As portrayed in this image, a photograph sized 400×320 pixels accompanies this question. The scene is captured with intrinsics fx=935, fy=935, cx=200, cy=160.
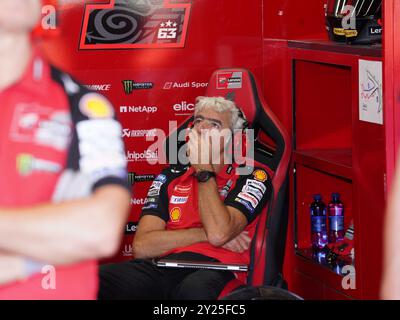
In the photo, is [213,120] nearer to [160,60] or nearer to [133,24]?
[160,60]

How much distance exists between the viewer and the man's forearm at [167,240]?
3859mm

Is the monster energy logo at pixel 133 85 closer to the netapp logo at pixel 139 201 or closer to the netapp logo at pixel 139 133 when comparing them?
the netapp logo at pixel 139 133

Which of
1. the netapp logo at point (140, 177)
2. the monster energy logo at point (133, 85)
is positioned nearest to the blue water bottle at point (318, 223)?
the netapp logo at point (140, 177)

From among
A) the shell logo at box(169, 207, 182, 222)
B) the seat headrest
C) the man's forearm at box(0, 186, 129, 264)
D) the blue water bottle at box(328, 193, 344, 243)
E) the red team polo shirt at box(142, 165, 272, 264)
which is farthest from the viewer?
the blue water bottle at box(328, 193, 344, 243)

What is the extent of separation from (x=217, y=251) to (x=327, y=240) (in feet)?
2.45

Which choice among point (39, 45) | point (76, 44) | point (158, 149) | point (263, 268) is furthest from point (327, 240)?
point (39, 45)

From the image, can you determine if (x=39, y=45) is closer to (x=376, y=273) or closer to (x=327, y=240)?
(x=376, y=273)

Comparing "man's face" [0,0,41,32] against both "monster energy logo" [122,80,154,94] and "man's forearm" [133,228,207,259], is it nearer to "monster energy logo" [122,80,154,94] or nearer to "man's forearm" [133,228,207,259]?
"man's forearm" [133,228,207,259]

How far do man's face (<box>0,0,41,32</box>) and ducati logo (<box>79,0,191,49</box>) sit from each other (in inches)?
124

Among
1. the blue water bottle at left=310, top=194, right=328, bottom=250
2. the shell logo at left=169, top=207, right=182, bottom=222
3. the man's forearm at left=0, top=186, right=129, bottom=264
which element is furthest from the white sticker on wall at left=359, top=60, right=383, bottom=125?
the man's forearm at left=0, top=186, right=129, bottom=264

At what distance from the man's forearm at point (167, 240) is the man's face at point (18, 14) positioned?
8.34 ft

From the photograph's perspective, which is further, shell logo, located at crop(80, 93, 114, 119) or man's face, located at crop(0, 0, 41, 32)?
shell logo, located at crop(80, 93, 114, 119)

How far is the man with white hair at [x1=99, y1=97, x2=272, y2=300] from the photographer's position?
3.77 m

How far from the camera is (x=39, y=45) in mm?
1467
